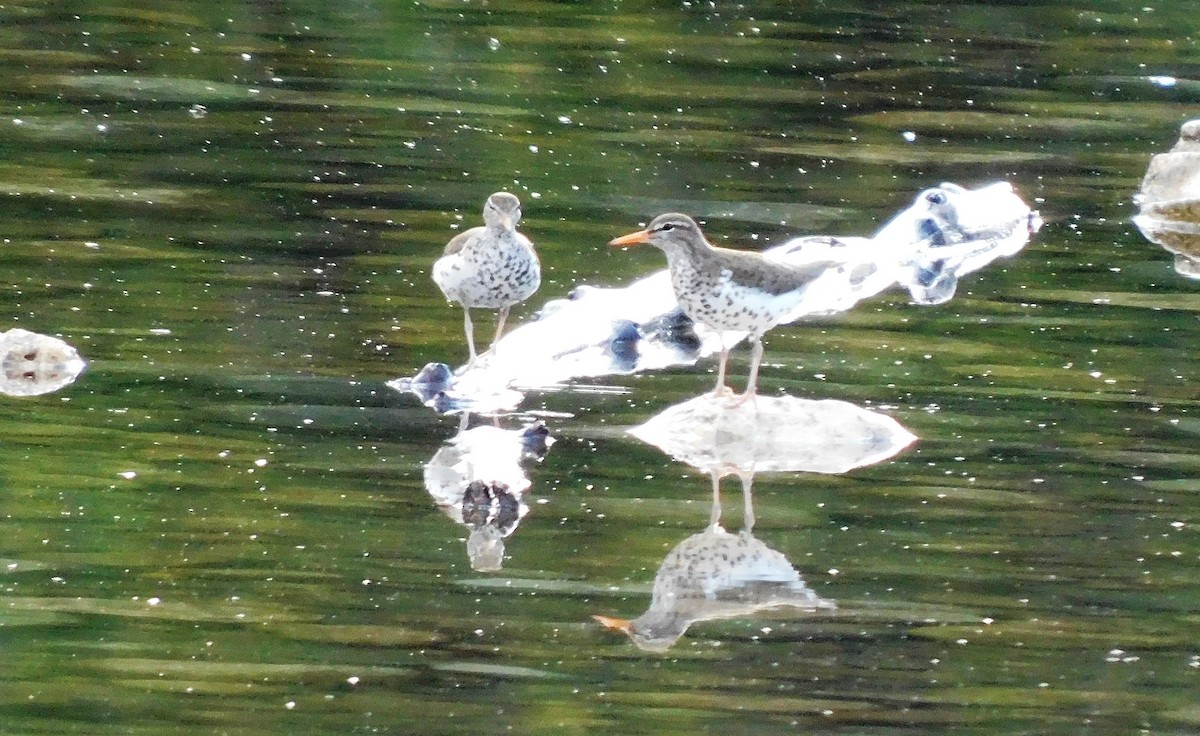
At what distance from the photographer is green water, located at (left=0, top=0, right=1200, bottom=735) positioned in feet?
22.2

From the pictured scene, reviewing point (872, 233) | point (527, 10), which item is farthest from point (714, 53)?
point (872, 233)

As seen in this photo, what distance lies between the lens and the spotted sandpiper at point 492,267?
10039 mm

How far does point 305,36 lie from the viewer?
1914 centimetres

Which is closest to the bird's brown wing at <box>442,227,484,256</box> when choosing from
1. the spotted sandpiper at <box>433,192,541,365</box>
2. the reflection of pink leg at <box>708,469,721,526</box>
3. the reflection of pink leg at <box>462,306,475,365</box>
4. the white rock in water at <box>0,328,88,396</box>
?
the spotted sandpiper at <box>433,192,541,365</box>

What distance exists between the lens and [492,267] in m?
10.0

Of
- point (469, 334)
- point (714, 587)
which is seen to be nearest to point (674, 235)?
point (469, 334)

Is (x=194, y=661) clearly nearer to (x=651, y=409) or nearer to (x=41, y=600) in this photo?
(x=41, y=600)

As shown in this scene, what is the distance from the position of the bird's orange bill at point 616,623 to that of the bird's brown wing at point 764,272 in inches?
91.9

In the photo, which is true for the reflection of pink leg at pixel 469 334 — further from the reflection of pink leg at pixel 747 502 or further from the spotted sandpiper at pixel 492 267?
the reflection of pink leg at pixel 747 502

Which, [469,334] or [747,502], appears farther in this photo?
[469,334]

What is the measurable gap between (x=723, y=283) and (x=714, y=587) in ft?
6.46

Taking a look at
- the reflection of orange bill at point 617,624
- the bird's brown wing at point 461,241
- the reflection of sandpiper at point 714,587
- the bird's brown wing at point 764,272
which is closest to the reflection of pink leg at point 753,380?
the bird's brown wing at point 764,272

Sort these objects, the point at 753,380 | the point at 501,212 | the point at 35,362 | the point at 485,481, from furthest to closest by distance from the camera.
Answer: the point at 501,212, the point at 35,362, the point at 753,380, the point at 485,481

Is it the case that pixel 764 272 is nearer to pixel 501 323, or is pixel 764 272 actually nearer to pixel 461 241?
pixel 501 323
